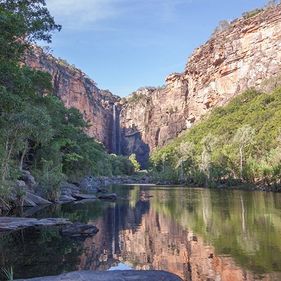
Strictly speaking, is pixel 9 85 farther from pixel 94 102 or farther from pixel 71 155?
pixel 94 102

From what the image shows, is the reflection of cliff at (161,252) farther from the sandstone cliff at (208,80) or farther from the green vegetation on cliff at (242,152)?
the sandstone cliff at (208,80)

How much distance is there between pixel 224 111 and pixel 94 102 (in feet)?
293

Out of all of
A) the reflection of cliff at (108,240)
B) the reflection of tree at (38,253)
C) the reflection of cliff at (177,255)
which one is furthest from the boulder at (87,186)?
the reflection of tree at (38,253)

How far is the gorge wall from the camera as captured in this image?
4788 inches

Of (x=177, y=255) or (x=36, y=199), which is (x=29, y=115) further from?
(x=177, y=255)

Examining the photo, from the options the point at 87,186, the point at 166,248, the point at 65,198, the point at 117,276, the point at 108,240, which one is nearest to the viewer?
the point at 117,276

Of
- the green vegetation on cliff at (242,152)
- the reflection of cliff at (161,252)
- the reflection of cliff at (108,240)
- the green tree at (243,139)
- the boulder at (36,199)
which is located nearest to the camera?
the reflection of cliff at (161,252)

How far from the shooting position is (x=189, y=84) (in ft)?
542

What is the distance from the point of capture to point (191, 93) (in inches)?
6383

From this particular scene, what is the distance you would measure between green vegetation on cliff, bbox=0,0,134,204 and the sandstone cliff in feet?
235

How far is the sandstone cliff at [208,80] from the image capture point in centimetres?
12056

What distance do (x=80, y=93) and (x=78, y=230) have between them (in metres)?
158

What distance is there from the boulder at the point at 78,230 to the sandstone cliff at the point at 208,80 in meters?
99.3

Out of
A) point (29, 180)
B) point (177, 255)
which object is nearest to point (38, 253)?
point (177, 255)
